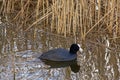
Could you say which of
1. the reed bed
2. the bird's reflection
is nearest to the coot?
the bird's reflection

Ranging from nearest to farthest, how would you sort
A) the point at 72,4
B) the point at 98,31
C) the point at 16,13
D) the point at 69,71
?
the point at 69,71 < the point at 72,4 < the point at 98,31 < the point at 16,13

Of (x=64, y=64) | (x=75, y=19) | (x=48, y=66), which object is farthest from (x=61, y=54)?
(x=75, y=19)

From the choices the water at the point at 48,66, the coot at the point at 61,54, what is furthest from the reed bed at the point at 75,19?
the coot at the point at 61,54

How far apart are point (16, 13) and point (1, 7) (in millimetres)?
327

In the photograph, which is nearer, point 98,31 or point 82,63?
point 82,63

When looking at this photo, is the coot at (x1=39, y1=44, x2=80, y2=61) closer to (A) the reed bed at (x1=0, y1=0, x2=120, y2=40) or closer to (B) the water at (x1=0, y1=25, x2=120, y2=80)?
(B) the water at (x1=0, y1=25, x2=120, y2=80)

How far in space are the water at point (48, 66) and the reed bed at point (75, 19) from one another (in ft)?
0.58

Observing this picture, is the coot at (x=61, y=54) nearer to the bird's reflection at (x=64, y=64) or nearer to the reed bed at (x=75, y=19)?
the bird's reflection at (x=64, y=64)

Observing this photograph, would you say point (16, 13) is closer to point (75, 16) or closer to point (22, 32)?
point (22, 32)

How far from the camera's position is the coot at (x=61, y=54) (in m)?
5.32

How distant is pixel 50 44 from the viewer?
236 inches

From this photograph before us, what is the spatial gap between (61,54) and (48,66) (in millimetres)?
337

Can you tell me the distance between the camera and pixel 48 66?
5.18 m

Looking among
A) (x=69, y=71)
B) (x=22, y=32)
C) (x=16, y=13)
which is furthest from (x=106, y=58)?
(x=16, y=13)
